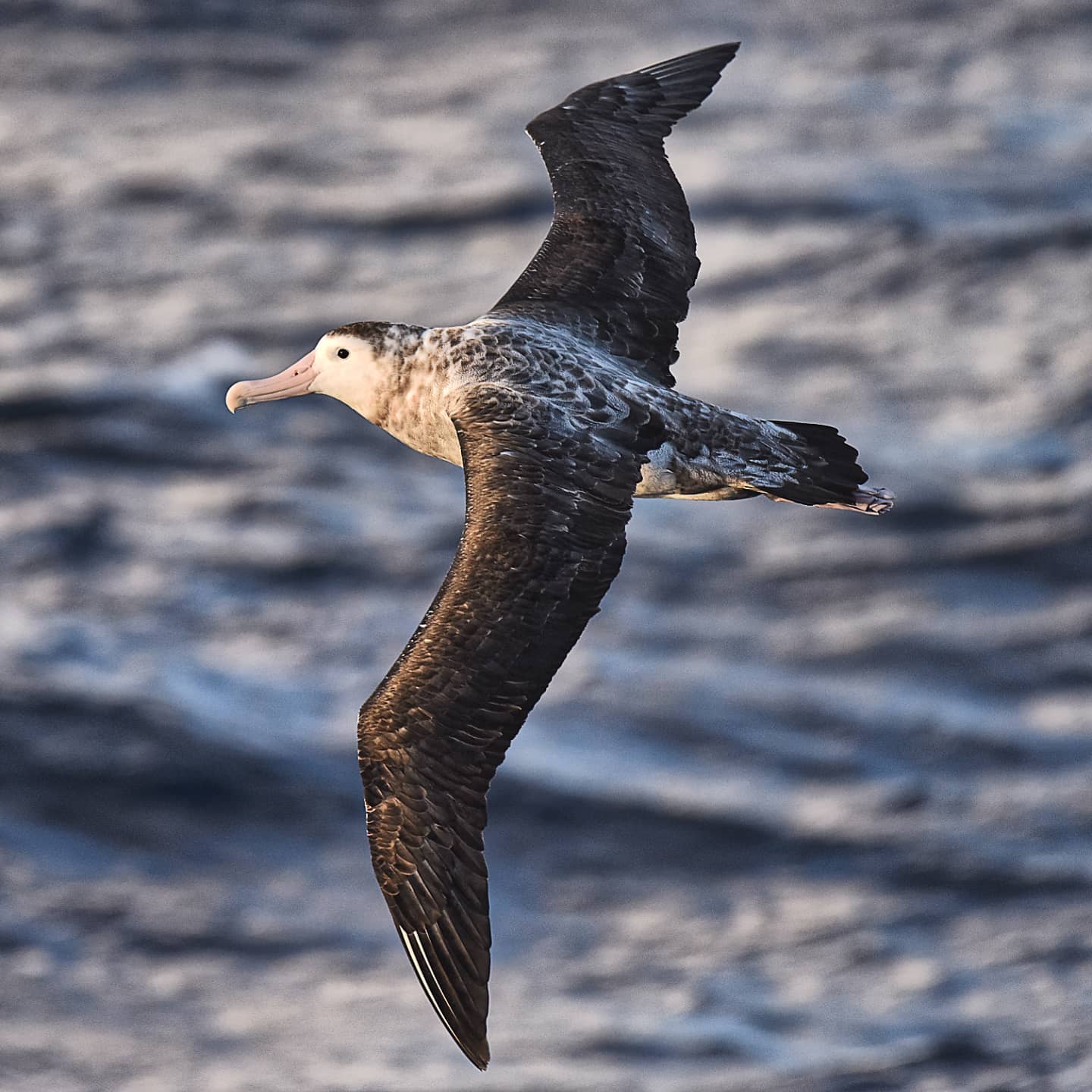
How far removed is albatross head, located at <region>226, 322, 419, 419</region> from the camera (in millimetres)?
11516

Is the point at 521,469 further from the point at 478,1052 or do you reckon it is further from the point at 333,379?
the point at 478,1052

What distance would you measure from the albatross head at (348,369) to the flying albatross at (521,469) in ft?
0.04

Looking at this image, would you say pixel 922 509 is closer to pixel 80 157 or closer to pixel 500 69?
pixel 500 69

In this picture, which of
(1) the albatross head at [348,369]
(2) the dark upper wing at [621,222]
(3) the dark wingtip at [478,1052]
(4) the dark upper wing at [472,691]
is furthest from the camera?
(2) the dark upper wing at [621,222]

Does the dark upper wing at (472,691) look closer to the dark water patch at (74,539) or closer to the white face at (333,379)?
the white face at (333,379)

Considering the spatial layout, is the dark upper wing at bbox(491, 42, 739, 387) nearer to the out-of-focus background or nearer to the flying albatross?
the flying albatross

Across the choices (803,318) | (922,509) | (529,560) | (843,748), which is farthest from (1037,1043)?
(529,560)

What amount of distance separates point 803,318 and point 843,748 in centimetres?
868

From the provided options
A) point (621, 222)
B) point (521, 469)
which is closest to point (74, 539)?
point (621, 222)

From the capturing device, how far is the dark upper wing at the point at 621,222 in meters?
12.1

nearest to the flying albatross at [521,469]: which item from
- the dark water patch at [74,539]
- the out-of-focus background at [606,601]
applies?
the out-of-focus background at [606,601]

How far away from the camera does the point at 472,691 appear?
986 centimetres

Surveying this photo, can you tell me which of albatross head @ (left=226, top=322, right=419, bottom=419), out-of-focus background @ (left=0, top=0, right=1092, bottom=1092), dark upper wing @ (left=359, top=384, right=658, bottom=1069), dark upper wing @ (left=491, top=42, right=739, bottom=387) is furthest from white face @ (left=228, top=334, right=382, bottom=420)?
out-of-focus background @ (left=0, top=0, right=1092, bottom=1092)

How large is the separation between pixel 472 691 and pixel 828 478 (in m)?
2.58
